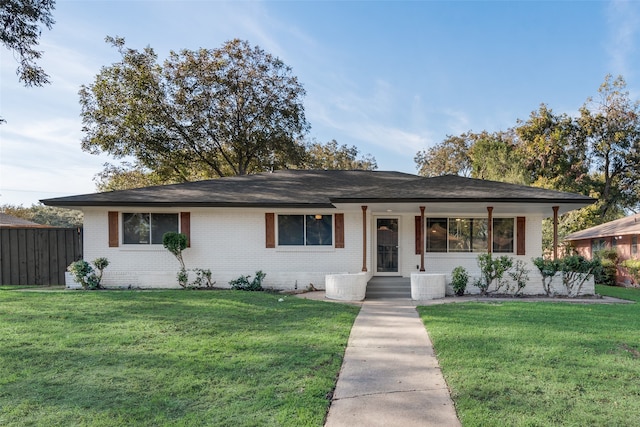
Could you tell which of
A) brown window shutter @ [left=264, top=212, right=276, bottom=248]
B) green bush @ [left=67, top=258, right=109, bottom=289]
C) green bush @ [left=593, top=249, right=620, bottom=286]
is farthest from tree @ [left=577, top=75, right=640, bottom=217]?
green bush @ [left=67, top=258, right=109, bottom=289]

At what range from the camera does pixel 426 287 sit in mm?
9172

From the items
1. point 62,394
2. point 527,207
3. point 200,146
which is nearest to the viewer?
point 62,394

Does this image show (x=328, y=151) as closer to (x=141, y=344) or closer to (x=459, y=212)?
(x=459, y=212)

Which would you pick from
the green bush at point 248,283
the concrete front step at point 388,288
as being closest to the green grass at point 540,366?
the concrete front step at point 388,288

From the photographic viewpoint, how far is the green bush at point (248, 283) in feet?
34.0

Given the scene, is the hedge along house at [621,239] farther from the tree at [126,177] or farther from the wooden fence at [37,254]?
the tree at [126,177]

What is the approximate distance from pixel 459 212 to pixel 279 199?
5715 millimetres

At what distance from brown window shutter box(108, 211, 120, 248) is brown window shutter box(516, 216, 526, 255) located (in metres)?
12.5

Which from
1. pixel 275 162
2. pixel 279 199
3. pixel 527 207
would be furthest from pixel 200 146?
pixel 527 207

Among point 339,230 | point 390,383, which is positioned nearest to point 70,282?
point 339,230

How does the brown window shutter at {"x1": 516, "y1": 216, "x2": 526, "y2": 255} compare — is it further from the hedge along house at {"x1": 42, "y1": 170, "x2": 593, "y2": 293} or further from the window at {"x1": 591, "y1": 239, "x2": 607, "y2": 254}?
the window at {"x1": 591, "y1": 239, "x2": 607, "y2": 254}

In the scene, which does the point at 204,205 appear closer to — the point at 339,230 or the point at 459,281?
the point at 339,230

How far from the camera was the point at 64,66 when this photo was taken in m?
11.9

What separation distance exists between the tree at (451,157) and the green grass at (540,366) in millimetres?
27407
